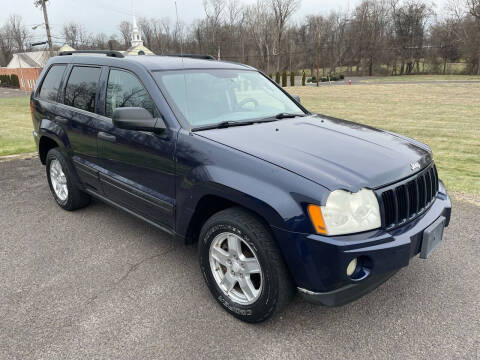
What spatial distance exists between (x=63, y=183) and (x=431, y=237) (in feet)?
13.6

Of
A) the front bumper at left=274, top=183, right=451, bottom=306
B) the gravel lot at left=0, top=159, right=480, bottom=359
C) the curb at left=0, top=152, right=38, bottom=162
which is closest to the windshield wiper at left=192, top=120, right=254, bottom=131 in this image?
the front bumper at left=274, top=183, right=451, bottom=306

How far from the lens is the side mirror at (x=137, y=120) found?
2.88m

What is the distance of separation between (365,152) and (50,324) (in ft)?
8.46

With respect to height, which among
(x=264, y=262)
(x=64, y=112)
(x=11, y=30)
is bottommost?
(x=264, y=262)

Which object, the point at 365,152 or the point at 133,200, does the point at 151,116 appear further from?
the point at 365,152

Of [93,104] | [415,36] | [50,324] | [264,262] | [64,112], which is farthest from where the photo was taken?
[415,36]

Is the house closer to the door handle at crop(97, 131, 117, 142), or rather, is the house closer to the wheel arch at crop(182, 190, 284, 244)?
the door handle at crop(97, 131, 117, 142)

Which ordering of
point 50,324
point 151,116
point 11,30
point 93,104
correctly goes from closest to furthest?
point 50,324 < point 151,116 < point 93,104 < point 11,30

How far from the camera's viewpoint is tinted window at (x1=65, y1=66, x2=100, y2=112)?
3.85 m

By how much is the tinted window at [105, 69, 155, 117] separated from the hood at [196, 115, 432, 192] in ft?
2.32

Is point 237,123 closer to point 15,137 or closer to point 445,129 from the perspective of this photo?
point 15,137

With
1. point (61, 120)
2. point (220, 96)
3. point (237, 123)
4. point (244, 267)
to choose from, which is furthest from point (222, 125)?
point (61, 120)

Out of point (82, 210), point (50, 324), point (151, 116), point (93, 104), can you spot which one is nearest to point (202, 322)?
point (50, 324)

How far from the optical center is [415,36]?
2569 inches
